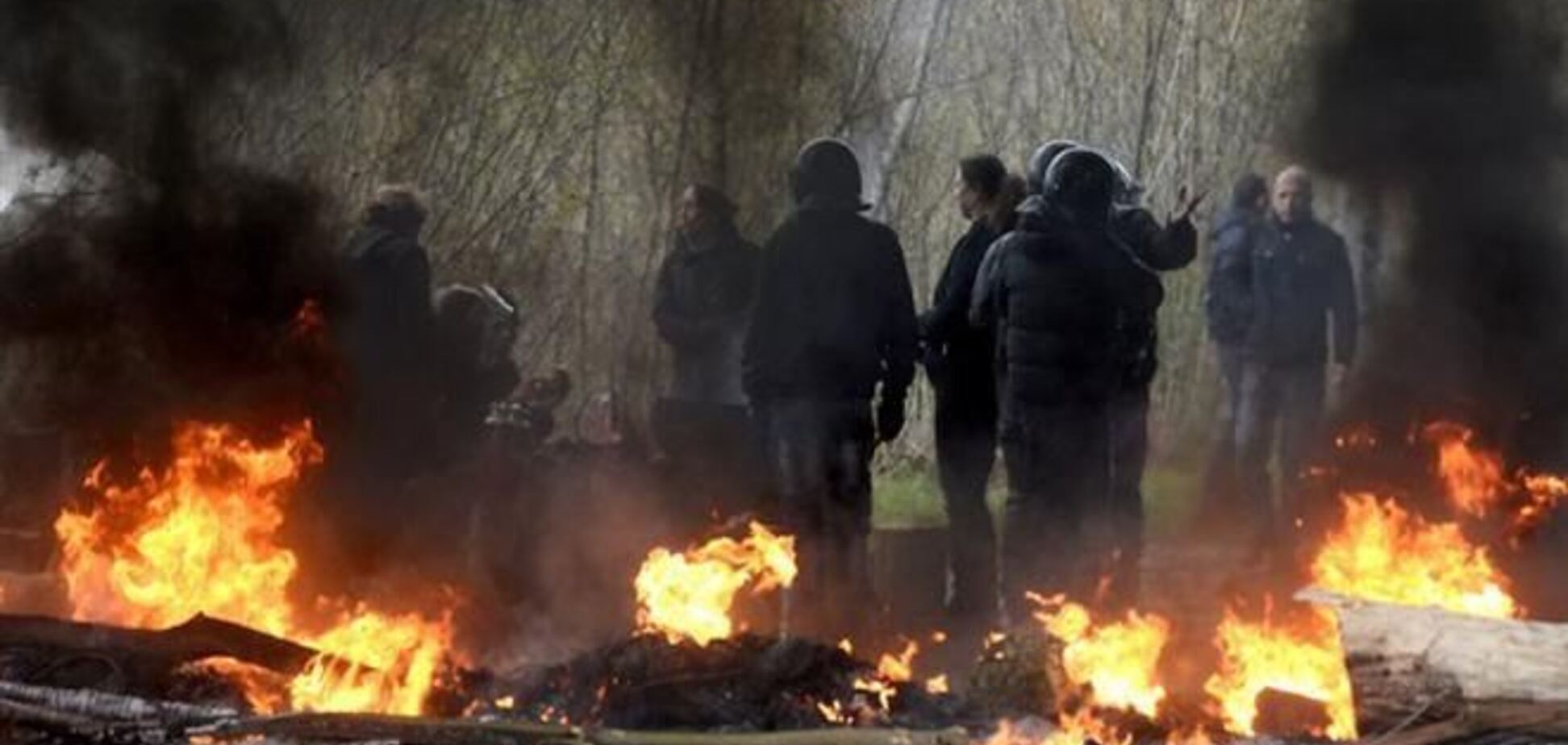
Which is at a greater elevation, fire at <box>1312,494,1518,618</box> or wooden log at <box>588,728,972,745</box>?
fire at <box>1312,494,1518,618</box>

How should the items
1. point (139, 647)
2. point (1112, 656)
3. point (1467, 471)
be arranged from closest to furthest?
point (139, 647), point (1112, 656), point (1467, 471)

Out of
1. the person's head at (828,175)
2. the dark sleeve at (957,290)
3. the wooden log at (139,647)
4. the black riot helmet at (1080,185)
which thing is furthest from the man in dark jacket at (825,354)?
the wooden log at (139,647)

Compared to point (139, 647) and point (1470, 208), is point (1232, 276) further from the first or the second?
point (139, 647)

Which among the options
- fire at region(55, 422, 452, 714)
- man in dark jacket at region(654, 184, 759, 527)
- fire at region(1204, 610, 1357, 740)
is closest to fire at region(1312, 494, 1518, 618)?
fire at region(1204, 610, 1357, 740)

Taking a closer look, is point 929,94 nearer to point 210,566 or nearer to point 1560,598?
point 1560,598

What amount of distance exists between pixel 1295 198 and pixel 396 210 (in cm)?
580

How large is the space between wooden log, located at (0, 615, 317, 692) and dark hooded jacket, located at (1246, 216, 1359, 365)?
6709 millimetres

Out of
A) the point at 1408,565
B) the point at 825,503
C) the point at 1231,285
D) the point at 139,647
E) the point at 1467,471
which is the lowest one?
the point at 139,647

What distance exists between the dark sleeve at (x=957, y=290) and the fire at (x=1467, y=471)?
144 inches

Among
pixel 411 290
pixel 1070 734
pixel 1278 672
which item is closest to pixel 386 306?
pixel 411 290

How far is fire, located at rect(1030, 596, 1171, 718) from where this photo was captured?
6.97 metres

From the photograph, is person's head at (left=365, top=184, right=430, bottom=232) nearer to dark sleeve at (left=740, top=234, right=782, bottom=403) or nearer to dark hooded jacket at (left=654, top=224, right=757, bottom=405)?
dark hooded jacket at (left=654, top=224, right=757, bottom=405)

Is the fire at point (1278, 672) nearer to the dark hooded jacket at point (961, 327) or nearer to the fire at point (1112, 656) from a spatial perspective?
the fire at point (1112, 656)

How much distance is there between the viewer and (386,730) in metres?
6.04
